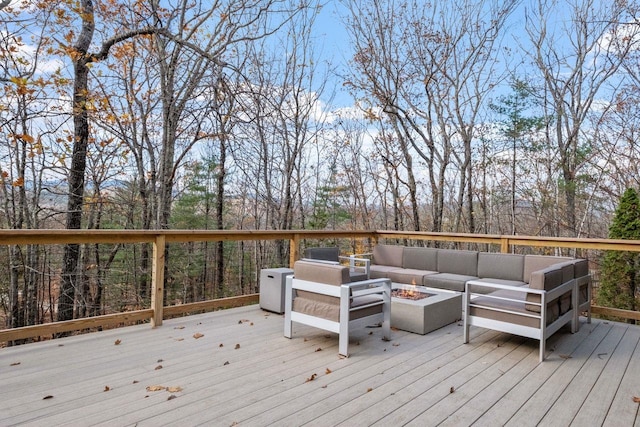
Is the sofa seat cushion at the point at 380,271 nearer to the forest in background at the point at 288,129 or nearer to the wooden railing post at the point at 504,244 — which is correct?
the wooden railing post at the point at 504,244

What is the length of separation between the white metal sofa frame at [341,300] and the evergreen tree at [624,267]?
17.1 ft

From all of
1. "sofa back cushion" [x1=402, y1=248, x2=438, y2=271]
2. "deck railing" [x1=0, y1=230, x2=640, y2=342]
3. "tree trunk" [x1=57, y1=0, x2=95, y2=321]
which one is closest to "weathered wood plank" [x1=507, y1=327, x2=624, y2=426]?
"deck railing" [x1=0, y1=230, x2=640, y2=342]

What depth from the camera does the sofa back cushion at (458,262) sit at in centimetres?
526

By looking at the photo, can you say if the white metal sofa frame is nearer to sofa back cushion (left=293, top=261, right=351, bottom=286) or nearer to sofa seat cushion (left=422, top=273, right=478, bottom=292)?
sofa back cushion (left=293, top=261, right=351, bottom=286)

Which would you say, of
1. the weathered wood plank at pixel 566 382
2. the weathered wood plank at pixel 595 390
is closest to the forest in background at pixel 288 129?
the weathered wood plank at pixel 566 382

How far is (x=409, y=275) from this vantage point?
5250 millimetres

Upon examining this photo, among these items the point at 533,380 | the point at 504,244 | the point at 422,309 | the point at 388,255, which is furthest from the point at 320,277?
the point at 504,244

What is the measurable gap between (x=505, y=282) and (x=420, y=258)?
4.14 feet

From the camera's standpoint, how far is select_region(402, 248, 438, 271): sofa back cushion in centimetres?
560

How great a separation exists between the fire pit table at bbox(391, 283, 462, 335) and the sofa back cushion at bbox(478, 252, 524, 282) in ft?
2.62

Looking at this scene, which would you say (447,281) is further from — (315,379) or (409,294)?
(315,379)

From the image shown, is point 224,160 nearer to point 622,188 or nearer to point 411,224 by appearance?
point 411,224

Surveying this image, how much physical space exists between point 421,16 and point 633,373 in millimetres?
9131

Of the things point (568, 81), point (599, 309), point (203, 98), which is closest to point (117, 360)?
point (599, 309)
